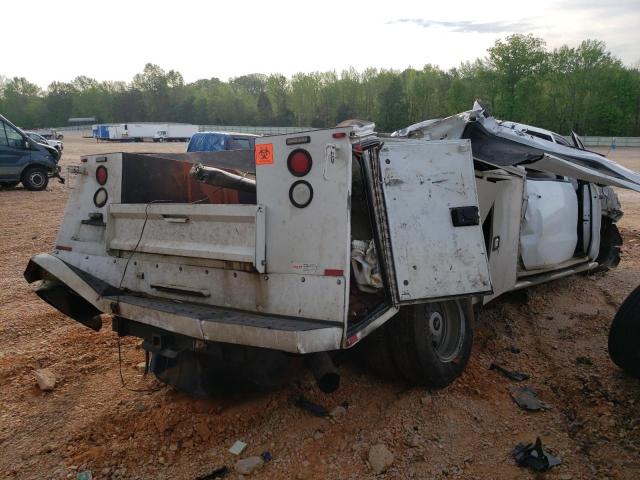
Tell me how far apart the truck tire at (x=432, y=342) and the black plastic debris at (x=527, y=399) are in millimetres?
395

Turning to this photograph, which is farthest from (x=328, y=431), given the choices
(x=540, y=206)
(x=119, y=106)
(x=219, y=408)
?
(x=119, y=106)

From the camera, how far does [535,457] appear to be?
2.87m

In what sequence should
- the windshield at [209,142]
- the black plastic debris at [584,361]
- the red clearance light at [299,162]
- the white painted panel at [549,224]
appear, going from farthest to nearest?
the windshield at [209,142] → the white painted panel at [549,224] → the black plastic debris at [584,361] → the red clearance light at [299,162]

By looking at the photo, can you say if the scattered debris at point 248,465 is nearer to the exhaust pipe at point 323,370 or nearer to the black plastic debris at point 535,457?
the exhaust pipe at point 323,370

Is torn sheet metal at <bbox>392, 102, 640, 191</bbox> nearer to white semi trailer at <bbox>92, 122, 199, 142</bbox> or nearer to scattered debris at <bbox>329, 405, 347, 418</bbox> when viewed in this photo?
scattered debris at <bbox>329, 405, 347, 418</bbox>

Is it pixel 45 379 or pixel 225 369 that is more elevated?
pixel 225 369

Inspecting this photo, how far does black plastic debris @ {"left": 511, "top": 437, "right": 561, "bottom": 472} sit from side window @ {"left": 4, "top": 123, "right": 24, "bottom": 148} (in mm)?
15763

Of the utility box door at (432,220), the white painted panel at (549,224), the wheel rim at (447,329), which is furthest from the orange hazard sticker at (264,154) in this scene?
the white painted panel at (549,224)

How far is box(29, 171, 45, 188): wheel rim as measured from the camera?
603 inches

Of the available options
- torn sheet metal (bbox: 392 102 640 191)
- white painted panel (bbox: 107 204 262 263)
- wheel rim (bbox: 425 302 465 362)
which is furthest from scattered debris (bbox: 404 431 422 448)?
torn sheet metal (bbox: 392 102 640 191)

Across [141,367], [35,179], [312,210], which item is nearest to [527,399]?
→ [312,210]

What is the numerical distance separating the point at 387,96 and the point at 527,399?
64.2 m

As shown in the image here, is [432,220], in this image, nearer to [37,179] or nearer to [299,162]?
[299,162]

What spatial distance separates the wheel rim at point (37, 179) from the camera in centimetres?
1531
